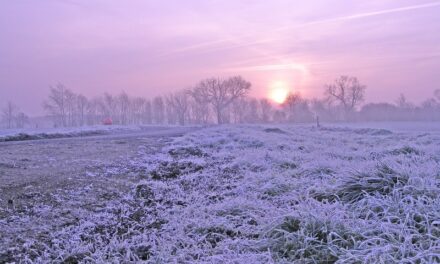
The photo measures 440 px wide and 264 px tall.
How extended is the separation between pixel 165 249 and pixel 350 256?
A: 178cm

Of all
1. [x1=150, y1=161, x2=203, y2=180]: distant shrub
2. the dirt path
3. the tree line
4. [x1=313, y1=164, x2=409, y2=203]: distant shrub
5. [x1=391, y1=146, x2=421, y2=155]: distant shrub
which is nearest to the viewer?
the dirt path

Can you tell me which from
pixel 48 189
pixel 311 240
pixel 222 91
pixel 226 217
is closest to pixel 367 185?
pixel 311 240

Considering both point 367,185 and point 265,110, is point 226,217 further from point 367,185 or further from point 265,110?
point 265,110

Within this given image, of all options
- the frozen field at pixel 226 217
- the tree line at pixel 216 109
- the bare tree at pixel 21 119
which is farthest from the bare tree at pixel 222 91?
the frozen field at pixel 226 217

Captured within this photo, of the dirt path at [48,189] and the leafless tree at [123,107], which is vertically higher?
the leafless tree at [123,107]

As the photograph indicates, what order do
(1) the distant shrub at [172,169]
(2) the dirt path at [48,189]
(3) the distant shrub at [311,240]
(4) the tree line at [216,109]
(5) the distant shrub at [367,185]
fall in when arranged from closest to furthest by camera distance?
1. (3) the distant shrub at [311,240]
2. (2) the dirt path at [48,189]
3. (5) the distant shrub at [367,185]
4. (1) the distant shrub at [172,169]
5. (4) the tree line at [216,109]

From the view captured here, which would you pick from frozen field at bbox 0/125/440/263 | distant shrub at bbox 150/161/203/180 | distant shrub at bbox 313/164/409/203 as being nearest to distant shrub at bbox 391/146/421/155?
frozen field at bbox 0/125/440/263

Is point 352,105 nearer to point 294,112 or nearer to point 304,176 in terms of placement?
point 294,112

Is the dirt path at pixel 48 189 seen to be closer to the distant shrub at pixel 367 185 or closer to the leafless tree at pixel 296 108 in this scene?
the distant shrub at pixel 367 185

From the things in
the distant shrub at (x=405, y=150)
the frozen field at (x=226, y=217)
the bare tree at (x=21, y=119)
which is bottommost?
the frozen field at (x=226, y=217)

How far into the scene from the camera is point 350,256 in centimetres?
277

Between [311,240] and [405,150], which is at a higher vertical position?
[405,150]

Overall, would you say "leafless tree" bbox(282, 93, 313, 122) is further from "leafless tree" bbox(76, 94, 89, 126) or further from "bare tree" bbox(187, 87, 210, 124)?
"leafless tree" bbox(76, 94, 89, 126)

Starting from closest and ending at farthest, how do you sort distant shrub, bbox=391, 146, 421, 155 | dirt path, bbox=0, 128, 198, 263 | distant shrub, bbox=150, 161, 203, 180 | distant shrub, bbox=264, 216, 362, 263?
1. distant shrub, bbox=264, 216, 362, 263
2. dirt path, bbox=0, 128, 198, 263
3. distant shrub, bbox=150, 161, 203, 180
4. distant shrub, bbox=391, 146, 421, 155
